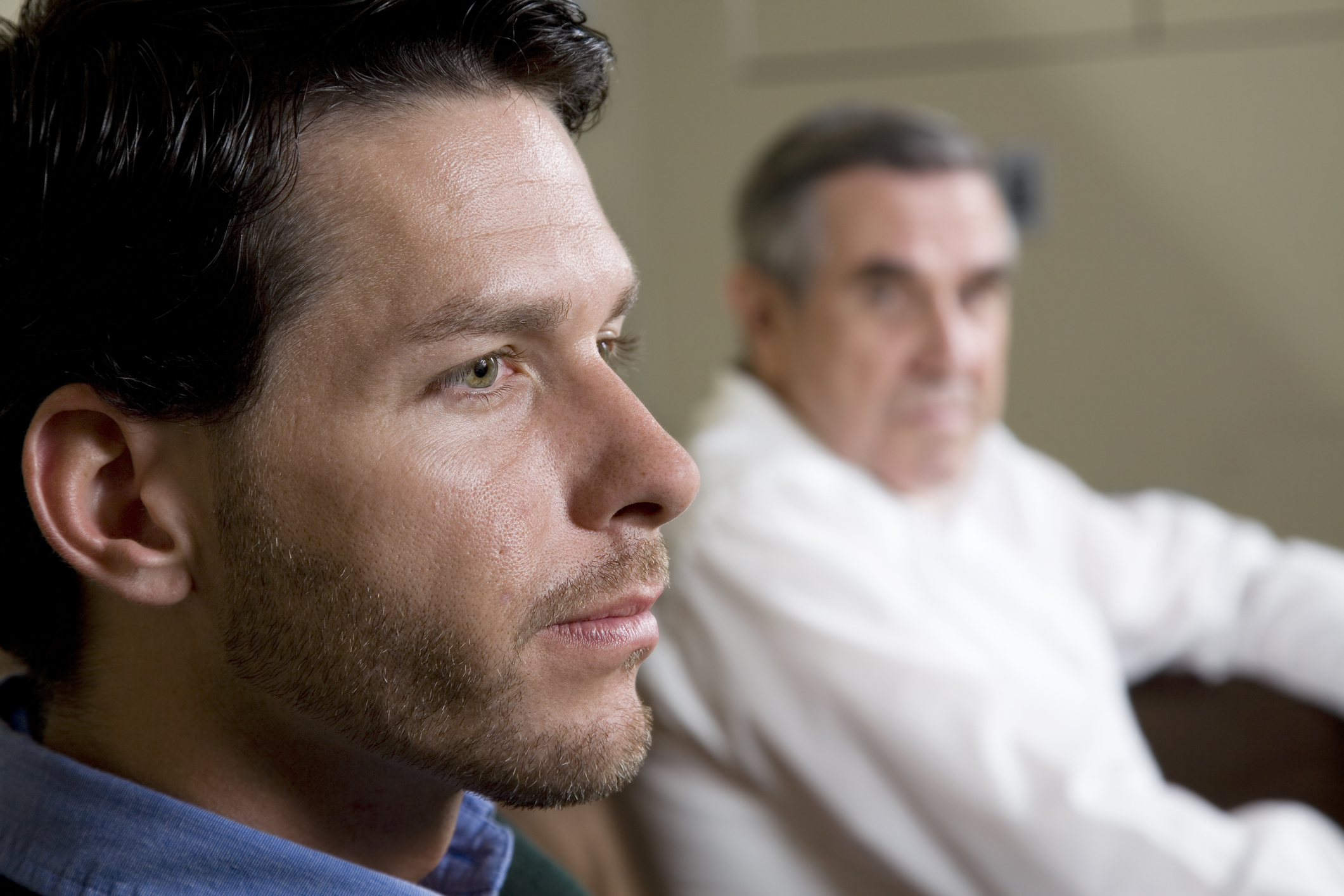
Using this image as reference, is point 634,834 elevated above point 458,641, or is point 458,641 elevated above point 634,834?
point 458,641

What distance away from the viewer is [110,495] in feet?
1.89

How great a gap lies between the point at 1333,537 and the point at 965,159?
1.15 metres

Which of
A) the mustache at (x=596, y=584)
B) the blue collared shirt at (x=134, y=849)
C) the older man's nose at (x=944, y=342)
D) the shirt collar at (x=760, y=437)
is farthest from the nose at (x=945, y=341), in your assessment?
the blue collared shirt at (x=134, y=849)

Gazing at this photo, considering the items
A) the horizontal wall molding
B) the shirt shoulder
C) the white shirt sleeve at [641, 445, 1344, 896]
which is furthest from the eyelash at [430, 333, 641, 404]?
the horizontal wall molding

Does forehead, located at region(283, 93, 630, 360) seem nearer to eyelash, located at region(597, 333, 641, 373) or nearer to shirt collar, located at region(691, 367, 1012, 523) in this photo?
eyelash, located at region(597, 333, 641, 373)

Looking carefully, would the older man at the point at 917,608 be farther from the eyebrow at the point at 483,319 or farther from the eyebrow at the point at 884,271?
the eyebrow at the point at 483,319

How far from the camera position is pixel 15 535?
2.07ft

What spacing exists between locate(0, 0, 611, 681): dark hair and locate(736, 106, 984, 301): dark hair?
3.17 ft

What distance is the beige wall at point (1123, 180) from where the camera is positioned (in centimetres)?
211

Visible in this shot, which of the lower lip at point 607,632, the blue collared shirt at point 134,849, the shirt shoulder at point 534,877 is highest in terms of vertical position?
the lower lip at point 607,632

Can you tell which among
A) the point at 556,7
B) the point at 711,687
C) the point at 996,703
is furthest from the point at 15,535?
the point at 996,703

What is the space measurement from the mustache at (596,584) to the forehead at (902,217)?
Answer: 3.05ft

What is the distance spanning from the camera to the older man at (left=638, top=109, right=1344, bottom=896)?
3.69 feet

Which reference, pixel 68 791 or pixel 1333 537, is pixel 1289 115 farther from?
pixel 68 791
